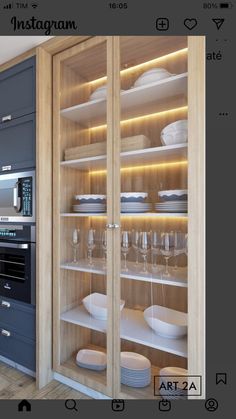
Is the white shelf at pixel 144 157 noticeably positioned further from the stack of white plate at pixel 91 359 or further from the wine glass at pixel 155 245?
the stack of white plate at pixel 91 359

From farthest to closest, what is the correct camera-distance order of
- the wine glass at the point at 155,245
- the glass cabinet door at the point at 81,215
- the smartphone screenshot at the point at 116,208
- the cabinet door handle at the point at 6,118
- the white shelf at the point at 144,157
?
the cabinet door handle at the point at 6,118
the glass cabinet door at the point at 81,215
the wine glass at the point at 155,245
the white shelf at the point at 144,157
the smartphone screenshot at the point at 116,208

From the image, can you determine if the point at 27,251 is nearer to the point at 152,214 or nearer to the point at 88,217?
the point at 88,217

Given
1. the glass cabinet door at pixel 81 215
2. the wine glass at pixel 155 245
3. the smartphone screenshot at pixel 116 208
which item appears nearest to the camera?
the smartphone screenshot at pixel 116 208

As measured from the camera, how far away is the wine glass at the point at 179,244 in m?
1.13

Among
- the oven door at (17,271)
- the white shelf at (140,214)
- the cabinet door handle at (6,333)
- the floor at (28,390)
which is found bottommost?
the floor at (28,390)

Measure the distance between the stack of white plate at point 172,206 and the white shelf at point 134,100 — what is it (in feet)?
1.77

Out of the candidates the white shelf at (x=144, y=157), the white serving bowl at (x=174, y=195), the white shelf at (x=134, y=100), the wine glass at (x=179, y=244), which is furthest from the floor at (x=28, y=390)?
the white shelf at (x=134, y=100)

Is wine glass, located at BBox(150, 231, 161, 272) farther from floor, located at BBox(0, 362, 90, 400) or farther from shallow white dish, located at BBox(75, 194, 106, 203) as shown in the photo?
floor, located at BBox(0, 362, 90, 400)

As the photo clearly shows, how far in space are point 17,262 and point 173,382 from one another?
120cm

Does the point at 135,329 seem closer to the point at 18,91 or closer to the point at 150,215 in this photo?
the point at 150,215

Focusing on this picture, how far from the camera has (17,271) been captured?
62.5 inches

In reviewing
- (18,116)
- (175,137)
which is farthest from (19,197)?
(175,137)

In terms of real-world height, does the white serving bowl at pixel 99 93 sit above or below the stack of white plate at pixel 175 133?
above
